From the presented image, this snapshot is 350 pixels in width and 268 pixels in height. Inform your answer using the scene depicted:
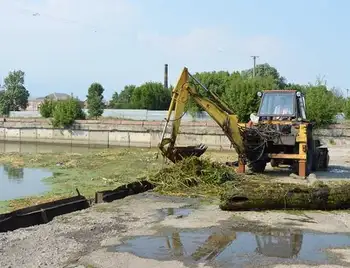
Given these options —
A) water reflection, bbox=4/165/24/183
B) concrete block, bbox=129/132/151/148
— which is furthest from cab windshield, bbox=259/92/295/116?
concrete block, bbox=129/132/151/148

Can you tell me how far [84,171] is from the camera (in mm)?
19766

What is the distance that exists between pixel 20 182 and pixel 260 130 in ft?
28.2

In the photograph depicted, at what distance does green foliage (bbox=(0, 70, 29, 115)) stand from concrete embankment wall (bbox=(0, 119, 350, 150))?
31507mm

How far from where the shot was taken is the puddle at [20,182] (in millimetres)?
15269

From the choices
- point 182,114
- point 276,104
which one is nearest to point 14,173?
point 182,114

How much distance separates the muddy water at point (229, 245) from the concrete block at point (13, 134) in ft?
130

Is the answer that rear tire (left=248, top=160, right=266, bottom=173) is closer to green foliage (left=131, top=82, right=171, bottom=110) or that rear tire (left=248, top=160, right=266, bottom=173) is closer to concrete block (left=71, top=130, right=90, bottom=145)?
concrete block (left=71, top=130, right=90, bottom=145)

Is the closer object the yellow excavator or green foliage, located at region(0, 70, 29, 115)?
the yellow excavator

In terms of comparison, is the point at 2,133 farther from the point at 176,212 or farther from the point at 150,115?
the point at 176,212

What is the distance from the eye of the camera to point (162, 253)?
23.0ft

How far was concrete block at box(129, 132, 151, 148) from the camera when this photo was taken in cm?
3869

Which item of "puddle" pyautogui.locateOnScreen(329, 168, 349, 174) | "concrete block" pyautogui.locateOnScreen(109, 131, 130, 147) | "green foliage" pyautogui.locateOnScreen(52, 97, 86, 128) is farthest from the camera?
"green foliage" pyautogui.locateOnScreen(52, 97, 86, 128)

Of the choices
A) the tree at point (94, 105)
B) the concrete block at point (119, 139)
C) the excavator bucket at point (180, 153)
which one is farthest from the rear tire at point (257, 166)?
the tree at point (94, 105)

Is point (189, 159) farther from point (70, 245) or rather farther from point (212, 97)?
point (70, 245)
